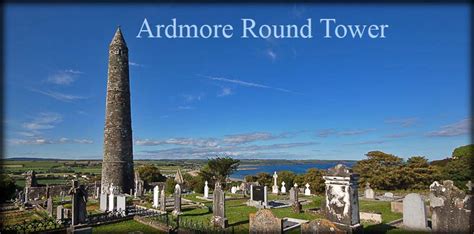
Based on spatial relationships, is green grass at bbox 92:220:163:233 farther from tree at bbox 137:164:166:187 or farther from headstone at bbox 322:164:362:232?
tree at bbox 137:164:166:187

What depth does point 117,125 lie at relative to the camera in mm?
23859

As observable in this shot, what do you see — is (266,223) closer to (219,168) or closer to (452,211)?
(452,211)

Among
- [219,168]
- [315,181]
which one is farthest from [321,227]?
[219,168]

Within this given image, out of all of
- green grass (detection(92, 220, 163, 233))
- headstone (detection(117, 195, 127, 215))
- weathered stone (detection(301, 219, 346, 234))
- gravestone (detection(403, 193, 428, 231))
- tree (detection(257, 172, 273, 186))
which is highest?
weathered stone (detection(301, 219, 346, 234))

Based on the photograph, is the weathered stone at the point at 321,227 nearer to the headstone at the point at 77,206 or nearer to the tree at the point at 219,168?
the headstone at the point at 77,206

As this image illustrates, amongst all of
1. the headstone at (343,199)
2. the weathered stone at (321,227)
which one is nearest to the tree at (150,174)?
the headstone at (343,199)

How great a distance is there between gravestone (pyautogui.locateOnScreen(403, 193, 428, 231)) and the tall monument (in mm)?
18713

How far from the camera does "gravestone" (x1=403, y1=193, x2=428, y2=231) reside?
1086 centimetres

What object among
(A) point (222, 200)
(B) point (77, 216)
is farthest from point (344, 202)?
(B) point (77, 216)

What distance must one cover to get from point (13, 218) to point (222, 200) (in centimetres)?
1073

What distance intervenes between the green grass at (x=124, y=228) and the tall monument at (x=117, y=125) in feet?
33.6

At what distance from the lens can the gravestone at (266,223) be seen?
29.0ft

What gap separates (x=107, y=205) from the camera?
683 inches

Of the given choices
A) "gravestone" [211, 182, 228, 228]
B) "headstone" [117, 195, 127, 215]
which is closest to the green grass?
"headstone" [117, 195, 127, 215]
